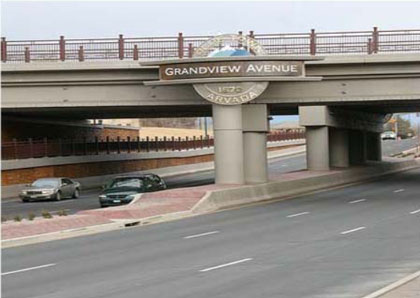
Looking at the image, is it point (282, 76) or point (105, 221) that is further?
point (282, 76)

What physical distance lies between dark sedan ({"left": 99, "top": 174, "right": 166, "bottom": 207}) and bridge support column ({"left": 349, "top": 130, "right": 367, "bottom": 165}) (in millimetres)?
30030

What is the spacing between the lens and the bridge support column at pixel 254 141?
38.8 m

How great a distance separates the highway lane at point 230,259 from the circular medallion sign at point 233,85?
31.4ft

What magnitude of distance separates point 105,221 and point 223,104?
12.8m

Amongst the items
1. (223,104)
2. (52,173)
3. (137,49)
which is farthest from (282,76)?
(52,173)

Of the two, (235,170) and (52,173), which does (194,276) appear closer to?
(235,170)

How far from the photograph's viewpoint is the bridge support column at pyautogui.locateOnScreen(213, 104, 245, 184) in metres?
36.9

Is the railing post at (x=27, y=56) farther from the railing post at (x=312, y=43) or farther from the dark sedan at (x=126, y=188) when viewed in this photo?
the railing post at (x=312, y=43)

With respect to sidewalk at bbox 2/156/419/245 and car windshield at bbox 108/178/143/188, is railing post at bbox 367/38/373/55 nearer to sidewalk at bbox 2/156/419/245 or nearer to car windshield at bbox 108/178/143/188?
sidewalk at bbox 2/156/419/245

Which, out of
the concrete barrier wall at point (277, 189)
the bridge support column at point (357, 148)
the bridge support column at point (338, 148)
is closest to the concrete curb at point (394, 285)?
the concrete barrier wall at point (277, 189)

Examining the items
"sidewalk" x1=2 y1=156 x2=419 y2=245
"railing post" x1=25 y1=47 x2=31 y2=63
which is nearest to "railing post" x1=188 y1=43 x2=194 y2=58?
"sidewalk" x1=2 y1=156 x2=419 y2=245

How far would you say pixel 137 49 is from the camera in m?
38.6

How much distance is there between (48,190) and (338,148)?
23356 mm

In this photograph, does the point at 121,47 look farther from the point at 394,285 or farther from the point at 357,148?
the point at 357,148
